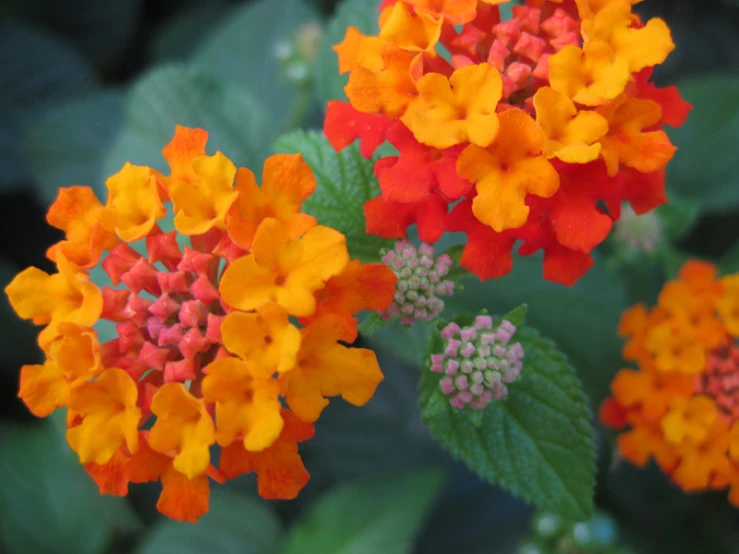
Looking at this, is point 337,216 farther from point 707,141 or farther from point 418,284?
point 707,141

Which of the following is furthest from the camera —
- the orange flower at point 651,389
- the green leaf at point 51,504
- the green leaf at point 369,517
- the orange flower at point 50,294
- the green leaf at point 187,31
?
the green leaf at point 187,31

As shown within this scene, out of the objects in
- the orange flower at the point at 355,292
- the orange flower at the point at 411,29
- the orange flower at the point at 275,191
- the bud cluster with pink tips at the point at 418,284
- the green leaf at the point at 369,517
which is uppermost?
the orange flower at the point at 411,29

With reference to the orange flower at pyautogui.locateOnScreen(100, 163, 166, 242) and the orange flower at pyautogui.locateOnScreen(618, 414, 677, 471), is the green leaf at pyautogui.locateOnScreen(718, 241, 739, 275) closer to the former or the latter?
the orange flower at pyautogui.locateOnScreen(618, 414, 677, 471)

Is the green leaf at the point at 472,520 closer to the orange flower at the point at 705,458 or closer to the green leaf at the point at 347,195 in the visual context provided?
the orange flower at the point at 705,458

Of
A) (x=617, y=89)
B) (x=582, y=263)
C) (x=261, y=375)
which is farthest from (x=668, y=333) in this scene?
(x=261, y=375)

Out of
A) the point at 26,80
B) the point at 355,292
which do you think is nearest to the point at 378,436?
the point at 355,292

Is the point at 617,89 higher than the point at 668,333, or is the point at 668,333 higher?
the point at 617,89

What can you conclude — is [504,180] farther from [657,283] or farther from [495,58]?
[657,283]

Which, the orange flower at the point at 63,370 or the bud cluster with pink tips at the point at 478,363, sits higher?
the orange flower at the point at 63,370

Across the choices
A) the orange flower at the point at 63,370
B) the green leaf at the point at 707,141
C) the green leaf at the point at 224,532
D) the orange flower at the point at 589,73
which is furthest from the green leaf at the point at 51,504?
the green leaf at the point at 707,141
